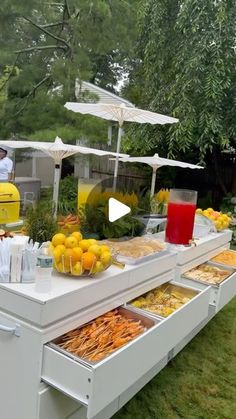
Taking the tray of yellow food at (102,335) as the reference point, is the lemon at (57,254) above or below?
above

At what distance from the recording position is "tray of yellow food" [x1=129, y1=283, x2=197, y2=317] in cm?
204

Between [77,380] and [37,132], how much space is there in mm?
5671

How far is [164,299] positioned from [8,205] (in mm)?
1642

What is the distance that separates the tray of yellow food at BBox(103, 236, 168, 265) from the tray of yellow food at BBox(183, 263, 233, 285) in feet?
1.44

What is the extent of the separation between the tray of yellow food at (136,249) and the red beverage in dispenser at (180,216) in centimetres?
19

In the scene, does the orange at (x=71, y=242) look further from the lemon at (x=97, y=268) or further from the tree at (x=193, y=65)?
the tree at (x=193, y=65)

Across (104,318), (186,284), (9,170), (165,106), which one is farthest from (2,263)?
(165,106)

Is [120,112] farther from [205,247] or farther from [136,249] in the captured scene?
[136,249]

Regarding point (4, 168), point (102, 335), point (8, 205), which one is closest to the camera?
point (102, 335)

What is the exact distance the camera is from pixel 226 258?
3285 millimetres

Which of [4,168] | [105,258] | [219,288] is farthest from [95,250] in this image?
[4,168]

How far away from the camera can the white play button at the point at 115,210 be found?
2.20 m

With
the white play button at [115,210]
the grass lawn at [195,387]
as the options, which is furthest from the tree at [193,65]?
the white play button at [115,210]

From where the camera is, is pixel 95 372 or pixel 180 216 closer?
pixel 95 372
